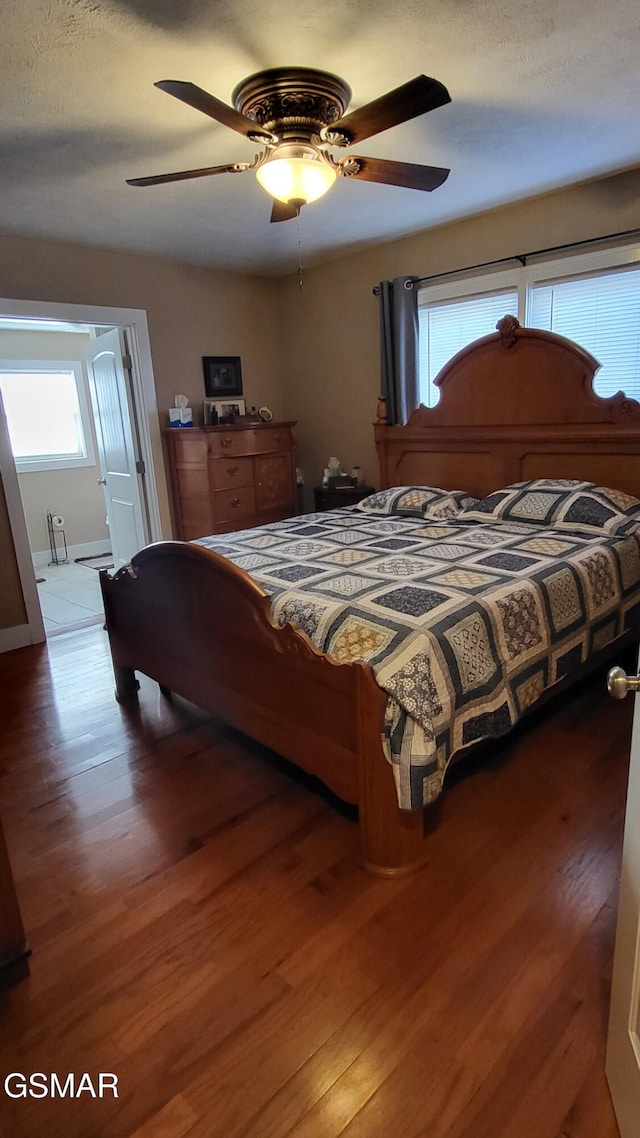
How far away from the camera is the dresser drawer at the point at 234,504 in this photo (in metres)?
4.27

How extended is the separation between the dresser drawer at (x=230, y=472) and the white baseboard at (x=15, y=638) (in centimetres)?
159

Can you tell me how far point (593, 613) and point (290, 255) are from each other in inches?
131

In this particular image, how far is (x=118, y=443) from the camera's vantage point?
460 cm

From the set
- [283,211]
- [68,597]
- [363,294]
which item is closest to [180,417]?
[363,294]

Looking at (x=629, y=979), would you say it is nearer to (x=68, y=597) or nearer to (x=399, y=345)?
(x=399, y=345)

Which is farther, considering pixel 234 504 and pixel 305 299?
pixel 305 299

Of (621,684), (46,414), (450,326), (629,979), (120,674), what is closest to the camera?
(621,684)

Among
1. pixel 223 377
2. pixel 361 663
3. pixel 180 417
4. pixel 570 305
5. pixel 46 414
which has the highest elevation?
pixel 570 305

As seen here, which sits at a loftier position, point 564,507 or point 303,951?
point 564,507

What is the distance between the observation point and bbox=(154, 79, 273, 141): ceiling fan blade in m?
1.61

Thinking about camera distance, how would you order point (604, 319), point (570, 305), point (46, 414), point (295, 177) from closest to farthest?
1. point (295, 177)
2. point (604, 319)
3. point (570, 305)
4. point (46, 414)

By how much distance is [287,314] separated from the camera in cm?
505

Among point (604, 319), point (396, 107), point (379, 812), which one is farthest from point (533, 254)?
point (379, 812)

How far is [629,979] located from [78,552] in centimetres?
637
